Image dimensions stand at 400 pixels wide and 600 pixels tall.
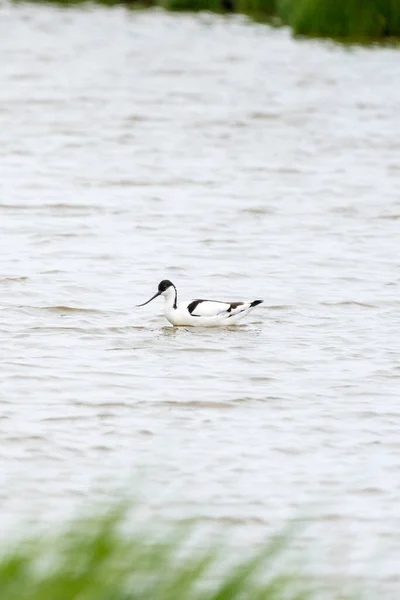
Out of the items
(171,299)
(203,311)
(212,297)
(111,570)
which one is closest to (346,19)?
(212,297)

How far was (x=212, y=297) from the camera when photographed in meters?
12.6

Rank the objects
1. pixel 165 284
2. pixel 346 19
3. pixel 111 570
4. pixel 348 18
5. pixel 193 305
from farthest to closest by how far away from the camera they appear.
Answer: pixel 346 19 → pixel 348 18 → pixel 165 284 → pixel 193 305 → pixel 111 570

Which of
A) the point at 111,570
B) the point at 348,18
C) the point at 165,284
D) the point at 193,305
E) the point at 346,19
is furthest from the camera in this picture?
the point at 346,19

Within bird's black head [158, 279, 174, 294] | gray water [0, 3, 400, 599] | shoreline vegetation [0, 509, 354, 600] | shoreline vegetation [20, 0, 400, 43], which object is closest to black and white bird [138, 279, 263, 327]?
bird's black head [158, 279, 174, 294]

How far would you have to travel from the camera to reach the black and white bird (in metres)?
11.2

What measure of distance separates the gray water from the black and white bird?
0.44 ft

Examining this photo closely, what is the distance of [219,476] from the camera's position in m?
7.73

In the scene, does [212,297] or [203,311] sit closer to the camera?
[203,311]

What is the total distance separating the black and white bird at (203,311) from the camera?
36.6ft

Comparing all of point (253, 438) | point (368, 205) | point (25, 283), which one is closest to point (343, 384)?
point (253, 438)

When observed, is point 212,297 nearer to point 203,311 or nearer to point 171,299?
point 171,299

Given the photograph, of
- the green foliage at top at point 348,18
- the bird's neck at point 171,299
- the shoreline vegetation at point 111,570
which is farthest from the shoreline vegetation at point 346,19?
the shoreline vegetation at point 111,570

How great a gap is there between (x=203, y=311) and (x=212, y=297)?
1.44 metres

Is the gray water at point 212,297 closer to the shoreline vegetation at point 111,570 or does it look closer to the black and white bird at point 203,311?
the black and white bird at point 203,311
